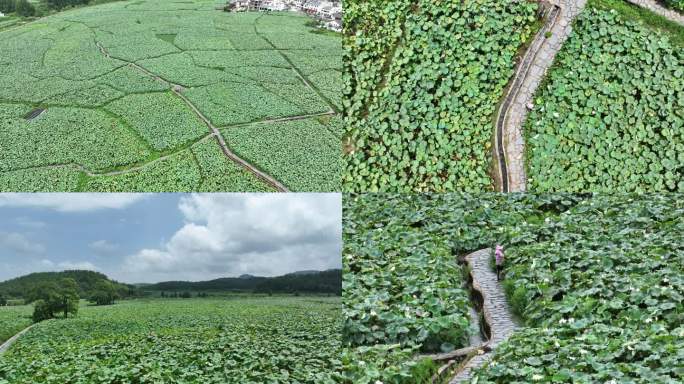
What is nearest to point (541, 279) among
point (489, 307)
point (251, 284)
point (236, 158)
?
point (489, 307)

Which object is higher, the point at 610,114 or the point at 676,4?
the point at 676,4

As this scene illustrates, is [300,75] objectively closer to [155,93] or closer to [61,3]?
[155,93]

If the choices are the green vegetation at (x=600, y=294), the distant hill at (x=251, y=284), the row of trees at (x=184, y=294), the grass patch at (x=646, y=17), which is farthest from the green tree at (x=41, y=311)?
the grass patch at (x=646, y=17)

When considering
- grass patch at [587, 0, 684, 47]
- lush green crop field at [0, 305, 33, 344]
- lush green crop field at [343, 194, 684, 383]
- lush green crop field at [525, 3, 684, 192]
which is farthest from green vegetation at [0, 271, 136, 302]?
grass patch at [587, 0, 684, 47]

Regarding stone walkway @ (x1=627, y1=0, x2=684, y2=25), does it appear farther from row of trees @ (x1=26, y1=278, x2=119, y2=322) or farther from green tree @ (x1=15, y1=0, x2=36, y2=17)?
green tree @ (x1=15, y1=0, x2=36, y2=17)

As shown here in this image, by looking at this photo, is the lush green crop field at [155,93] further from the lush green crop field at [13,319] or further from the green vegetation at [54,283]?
the lush green crop field at [13,319]

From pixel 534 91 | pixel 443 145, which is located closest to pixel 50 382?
pixel 443 145
